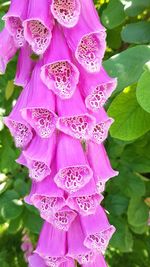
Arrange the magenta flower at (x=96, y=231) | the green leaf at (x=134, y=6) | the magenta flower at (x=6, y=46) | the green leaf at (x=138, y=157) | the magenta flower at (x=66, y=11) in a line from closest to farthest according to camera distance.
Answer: the magenta flower at (x=66, y=11), the magenta flower at (x=6, y=46), the magenta flower at (x=96, y=231), the green leaf at (x=134, y=6), the green leaf at (x=138, y=157)

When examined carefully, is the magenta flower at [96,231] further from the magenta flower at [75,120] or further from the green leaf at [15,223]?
the green leaf at [15,223]

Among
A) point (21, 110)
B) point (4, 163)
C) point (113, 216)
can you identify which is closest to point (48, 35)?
point (21, 110)

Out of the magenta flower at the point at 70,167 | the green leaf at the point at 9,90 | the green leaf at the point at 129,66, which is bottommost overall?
the green leaf at the point at 9,90

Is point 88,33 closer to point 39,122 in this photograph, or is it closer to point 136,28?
point 39,122

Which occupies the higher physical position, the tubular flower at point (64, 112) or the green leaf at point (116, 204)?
the tubular flower at point (64, 112)

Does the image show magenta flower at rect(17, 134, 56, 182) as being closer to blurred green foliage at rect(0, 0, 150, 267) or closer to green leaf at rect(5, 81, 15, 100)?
blurred green foliage at rect(0, 0, 150, 267)

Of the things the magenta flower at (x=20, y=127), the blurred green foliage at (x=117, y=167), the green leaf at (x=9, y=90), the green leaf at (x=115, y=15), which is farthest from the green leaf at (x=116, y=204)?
the magenta flower at (x=20, y=127)
